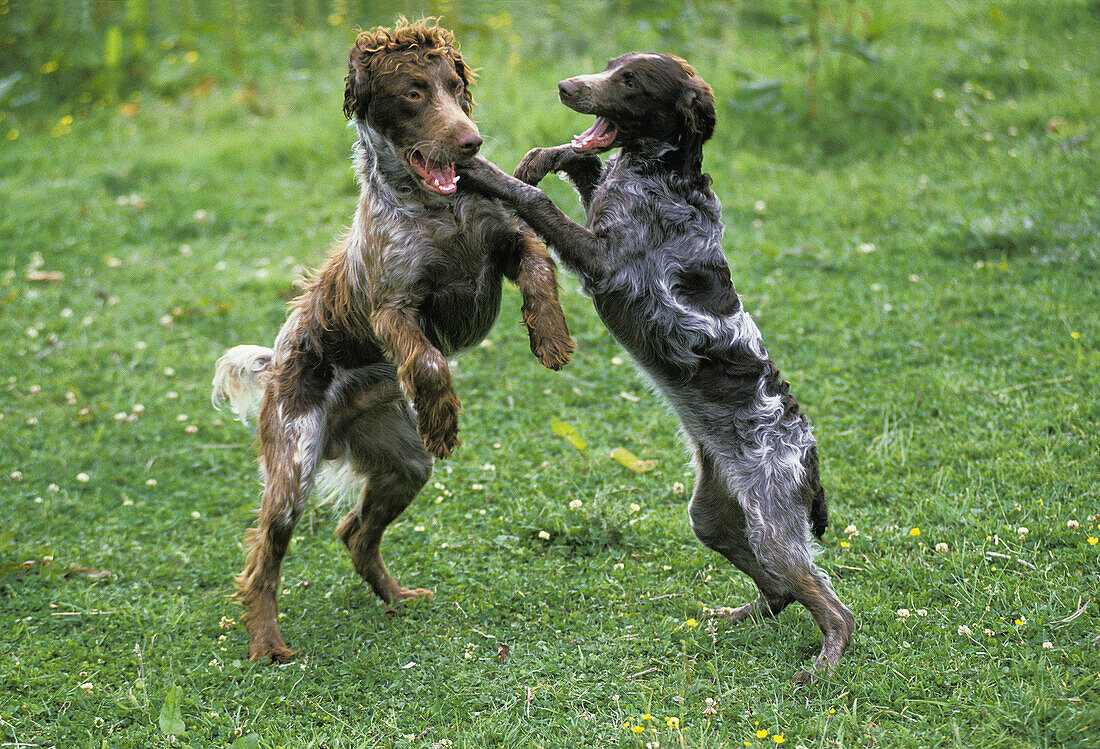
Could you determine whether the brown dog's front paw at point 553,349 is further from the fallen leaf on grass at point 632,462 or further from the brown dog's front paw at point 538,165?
the fallen leaf on grass at point 632,462

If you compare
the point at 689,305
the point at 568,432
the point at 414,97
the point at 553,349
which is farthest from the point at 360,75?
the point at 568,432

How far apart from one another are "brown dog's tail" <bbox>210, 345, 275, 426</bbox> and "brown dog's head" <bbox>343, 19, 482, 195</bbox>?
1344 millimetres

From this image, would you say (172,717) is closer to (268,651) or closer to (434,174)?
(268,651)

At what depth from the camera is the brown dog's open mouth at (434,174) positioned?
3.74m

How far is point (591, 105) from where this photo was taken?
152 inches

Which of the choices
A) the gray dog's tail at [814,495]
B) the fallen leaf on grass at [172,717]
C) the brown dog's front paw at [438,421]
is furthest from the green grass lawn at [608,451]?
the brown dog's front paw at [438,421]

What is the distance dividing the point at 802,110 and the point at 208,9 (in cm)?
705

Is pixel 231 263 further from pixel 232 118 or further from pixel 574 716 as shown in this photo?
pixel 574 716

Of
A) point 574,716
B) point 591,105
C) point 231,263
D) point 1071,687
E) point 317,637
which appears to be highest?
point 591,105

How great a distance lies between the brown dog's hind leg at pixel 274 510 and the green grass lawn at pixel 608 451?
155 millimetres

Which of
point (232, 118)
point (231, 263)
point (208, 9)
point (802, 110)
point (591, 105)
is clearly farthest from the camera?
point (208, 9)

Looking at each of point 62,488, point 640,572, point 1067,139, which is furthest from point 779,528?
point 1067,139

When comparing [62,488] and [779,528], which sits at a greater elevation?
[779,528]

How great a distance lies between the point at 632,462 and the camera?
540cm
